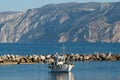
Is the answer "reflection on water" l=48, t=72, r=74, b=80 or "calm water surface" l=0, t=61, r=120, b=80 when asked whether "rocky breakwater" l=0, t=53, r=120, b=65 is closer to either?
"calm water surface" l=0, t=61, r=120, b=80

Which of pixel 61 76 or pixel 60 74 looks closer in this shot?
pixel 61 76

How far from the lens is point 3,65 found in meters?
84.3

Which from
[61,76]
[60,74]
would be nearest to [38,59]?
[60,74]

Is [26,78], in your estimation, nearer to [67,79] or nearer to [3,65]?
[67,79]

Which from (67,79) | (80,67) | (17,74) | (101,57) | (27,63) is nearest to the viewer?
(67,79)

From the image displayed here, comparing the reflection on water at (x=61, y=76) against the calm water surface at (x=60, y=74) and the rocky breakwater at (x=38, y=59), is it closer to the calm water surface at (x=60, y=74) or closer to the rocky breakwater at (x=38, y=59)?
the calm water surface at (x=60, y=74)

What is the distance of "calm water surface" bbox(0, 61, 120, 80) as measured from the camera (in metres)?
65.3

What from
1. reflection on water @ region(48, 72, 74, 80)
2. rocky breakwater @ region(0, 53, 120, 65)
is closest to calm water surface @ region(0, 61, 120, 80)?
reflection on water @ region(48, 72, 74, 80)

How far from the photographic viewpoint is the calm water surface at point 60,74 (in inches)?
2571

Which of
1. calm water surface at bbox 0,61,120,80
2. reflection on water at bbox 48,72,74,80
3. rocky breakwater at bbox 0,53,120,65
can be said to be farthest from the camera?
rocky breakwater at bbox 0,53,120,65

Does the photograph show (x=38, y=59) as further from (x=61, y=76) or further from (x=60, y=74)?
(x=61, y=76)

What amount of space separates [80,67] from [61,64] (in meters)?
6.98

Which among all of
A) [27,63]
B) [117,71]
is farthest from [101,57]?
[117,71]

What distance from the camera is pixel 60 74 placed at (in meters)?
70.5
